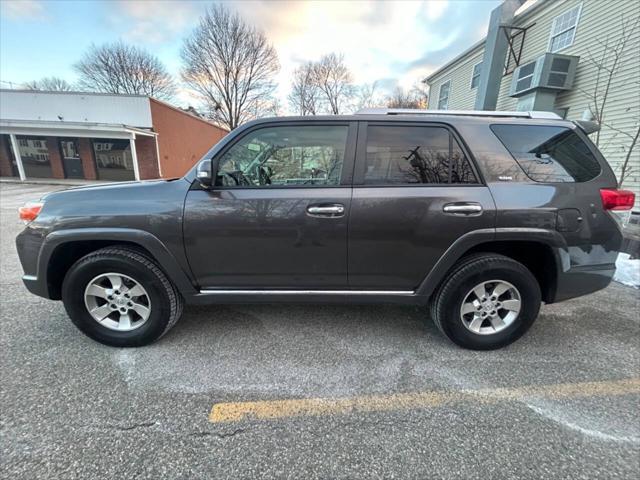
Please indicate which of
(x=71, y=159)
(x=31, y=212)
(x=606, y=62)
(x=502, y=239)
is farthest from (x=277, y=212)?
(x=71, y=159)

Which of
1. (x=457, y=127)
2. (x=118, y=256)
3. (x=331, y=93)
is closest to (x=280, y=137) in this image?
(x=457, y=127)

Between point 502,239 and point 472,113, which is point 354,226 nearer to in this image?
point 502,239

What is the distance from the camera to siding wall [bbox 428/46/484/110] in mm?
13508

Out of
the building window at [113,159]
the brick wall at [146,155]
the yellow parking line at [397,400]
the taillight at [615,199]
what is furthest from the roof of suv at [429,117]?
the building window at [113,159]

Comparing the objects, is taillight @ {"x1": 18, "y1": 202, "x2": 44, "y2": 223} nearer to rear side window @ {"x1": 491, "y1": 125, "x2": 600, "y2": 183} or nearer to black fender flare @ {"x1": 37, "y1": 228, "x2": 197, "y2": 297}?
black fender flare @ {"x1": 37, "y1": 228, "x2": 197, "y2": 297}

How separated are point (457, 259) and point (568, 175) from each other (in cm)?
107

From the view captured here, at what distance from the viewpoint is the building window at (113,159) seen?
16.9m

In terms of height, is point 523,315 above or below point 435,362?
above

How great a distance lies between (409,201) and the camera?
2.34 m

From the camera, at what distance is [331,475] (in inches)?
61.7

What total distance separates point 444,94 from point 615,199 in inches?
648

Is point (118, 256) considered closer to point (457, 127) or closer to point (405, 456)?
point (405, 456)

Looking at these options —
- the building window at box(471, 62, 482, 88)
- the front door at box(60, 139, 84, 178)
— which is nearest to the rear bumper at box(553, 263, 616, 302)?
the building window at box(471, 62, 482, 88)

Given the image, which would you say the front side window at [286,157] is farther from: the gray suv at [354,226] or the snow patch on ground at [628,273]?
the snow patch on ground at [628,273]
